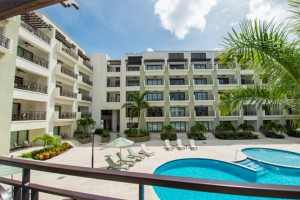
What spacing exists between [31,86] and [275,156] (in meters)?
27.4

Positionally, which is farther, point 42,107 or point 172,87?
point 172,87

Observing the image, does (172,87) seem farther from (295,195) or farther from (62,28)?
(295,195)

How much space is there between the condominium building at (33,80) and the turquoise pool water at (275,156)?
23594 millimetres

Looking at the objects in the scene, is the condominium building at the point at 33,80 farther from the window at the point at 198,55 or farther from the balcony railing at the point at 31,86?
the window at the point at 198,55

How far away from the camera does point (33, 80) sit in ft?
58.2

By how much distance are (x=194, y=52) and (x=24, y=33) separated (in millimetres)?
29088

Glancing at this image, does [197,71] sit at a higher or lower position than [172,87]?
higher

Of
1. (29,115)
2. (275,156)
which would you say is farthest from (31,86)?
(275,156)

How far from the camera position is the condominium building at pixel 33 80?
12906mm

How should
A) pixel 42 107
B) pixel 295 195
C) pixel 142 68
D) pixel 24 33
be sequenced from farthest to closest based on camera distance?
pixel 142 68 → pixel 42 107 → pixel 24 33 → pixel 295 195

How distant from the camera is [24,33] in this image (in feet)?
48.5

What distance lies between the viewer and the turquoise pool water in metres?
13.9

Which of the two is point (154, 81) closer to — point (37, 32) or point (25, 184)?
point (37, 32)

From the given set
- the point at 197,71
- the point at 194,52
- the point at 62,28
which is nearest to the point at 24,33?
the point at 62,28
